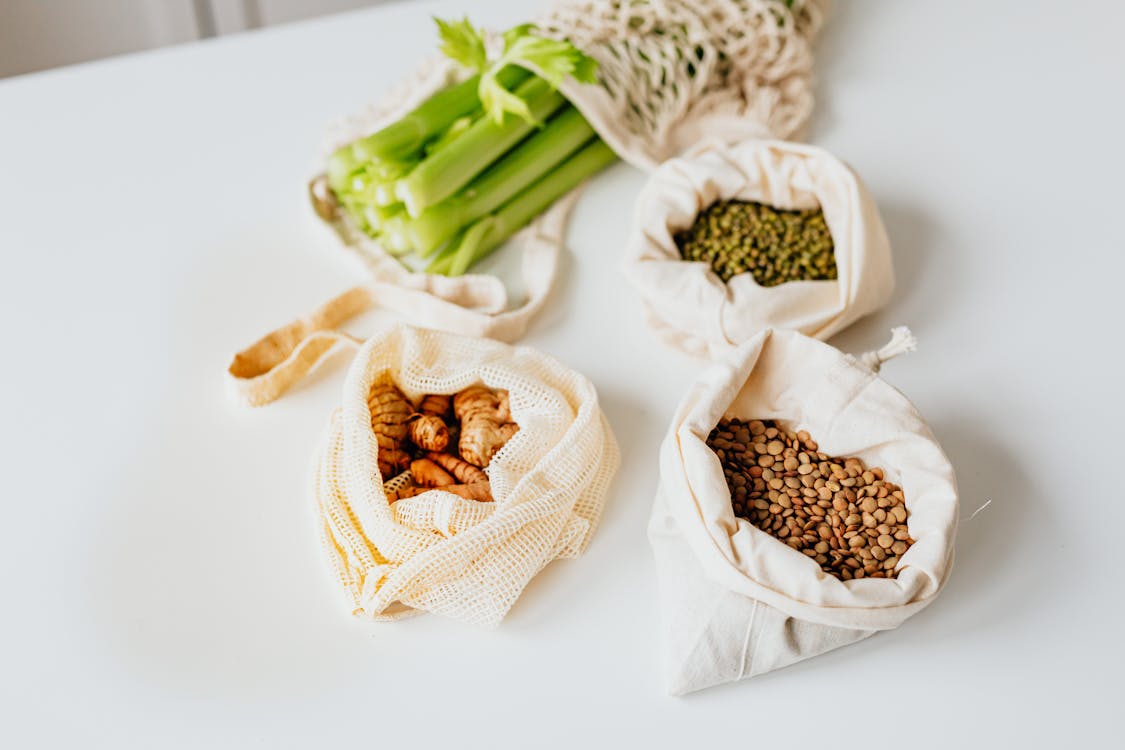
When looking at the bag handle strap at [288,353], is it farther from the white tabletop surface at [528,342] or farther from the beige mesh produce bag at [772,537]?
the beige mesh produce bag at [772,537]

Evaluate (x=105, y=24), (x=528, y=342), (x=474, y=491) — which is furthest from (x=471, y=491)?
(x=105, y=24)

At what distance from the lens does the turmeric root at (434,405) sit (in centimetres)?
107

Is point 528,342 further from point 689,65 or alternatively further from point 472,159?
point 689,65

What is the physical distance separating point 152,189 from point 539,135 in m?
0.46

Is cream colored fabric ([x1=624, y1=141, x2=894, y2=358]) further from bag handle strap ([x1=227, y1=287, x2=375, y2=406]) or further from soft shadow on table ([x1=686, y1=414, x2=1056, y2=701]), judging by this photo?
bag handle strap ([x1=227, y1=287, x2=375, y2=406])

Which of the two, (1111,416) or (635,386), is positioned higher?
(635,386)

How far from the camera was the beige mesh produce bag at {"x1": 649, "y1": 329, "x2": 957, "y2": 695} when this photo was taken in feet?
2.81

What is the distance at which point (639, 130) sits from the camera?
1312 millimetres

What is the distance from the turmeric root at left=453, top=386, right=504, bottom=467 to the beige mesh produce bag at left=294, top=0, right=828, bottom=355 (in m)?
0.19

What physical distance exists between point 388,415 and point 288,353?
17cm

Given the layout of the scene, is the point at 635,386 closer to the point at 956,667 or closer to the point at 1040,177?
the point at 956,667

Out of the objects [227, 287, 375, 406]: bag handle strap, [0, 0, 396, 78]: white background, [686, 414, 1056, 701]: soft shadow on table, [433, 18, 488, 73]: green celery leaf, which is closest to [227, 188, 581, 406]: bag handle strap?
[227, 287, 375, 406]: bag handle strap

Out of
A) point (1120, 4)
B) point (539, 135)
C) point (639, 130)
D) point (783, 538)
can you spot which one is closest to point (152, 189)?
point (539, 135)

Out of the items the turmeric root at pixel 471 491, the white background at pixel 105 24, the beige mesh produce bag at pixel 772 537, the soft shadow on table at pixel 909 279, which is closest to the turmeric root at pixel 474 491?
the turmeric root at pixel 471 491
